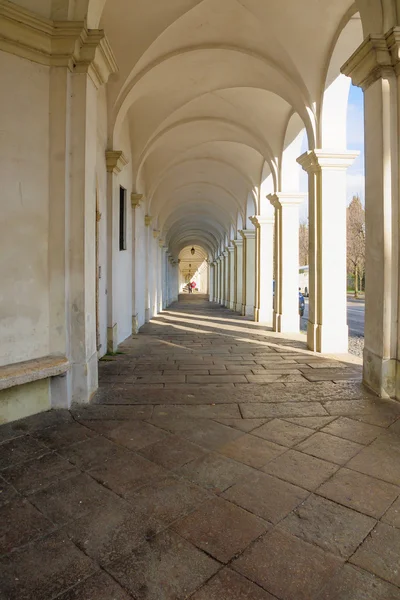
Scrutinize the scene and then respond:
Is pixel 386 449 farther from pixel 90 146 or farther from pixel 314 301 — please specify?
pixel 314 301

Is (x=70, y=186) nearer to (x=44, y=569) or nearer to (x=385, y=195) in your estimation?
(x=44, y=569)

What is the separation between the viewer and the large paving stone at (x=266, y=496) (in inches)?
84.6

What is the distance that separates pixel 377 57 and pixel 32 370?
4.97 meters

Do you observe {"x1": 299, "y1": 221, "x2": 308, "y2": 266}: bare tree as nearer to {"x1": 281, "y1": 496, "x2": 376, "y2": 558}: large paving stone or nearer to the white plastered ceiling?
the white plastered ceiling

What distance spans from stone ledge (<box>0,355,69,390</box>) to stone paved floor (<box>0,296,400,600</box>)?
0.42m

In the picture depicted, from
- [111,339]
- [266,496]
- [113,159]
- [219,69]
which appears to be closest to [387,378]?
[266,496]

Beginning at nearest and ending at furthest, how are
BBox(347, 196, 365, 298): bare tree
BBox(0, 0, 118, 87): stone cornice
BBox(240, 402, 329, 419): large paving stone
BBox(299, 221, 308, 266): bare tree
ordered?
BBox(0, 0, 118, 87): stone cornice
BBox(240, 402, 329, 419): large paving stone
BBox(347, 196, 365, 298): bare tree
BBox(299, 221, 308, 266): bare tree

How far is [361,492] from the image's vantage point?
2346 mm

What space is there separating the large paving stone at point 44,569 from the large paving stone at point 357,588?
105 cm

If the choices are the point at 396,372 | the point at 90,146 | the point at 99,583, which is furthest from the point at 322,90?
the point at 99,583

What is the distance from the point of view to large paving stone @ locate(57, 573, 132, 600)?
1.54 metres

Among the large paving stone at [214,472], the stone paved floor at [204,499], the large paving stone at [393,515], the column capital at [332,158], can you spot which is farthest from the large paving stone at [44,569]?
the column capital at [332,158]

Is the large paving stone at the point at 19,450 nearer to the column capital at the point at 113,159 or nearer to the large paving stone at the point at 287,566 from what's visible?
the large paving stone at the point at 287,566

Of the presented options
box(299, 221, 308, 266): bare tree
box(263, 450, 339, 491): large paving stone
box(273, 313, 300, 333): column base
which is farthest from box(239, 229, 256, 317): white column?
box(299, 221, 308, 266): bare tree
